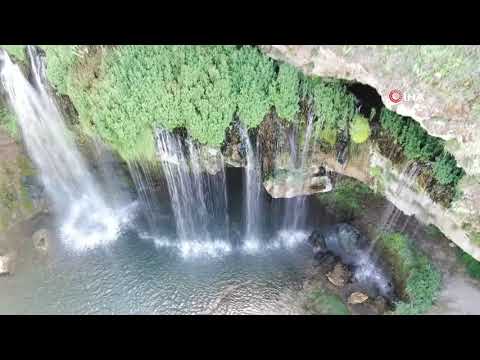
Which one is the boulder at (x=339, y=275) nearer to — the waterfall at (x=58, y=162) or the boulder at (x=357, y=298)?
the boulder at (x=357, y=298)

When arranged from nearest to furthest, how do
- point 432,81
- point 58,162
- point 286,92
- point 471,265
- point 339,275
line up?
point 432,81 < point 286,92 < point 471,265 < point 339,275 < point 58,162

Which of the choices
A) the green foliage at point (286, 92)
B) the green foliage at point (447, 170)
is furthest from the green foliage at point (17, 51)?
the green foliage at point (447, 170)

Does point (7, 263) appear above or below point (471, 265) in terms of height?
below

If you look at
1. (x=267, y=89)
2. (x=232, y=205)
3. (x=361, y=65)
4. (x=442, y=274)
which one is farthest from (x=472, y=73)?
(x=232, y=205)

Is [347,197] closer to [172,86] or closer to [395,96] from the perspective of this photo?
[395,96]

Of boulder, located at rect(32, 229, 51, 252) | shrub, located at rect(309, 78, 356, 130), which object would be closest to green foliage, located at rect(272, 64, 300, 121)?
shrub, located at rect(309, 78, 356, 130)

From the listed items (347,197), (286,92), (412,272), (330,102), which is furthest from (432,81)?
(347,197)

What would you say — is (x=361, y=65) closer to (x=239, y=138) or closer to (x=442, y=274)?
(x=239, y=138)
